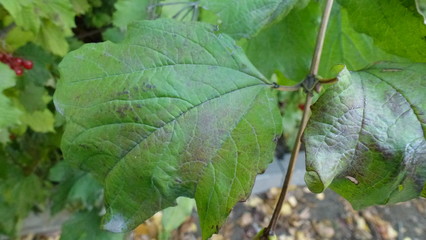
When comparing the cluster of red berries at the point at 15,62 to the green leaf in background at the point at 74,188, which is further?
the green leaf in background at the point at 74,188

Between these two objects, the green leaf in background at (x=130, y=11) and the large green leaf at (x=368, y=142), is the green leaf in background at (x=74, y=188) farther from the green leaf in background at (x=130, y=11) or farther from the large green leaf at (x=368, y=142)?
the large green leaf at (x=368, y=142)

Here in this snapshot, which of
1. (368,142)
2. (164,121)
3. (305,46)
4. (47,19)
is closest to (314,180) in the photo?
(368,142)

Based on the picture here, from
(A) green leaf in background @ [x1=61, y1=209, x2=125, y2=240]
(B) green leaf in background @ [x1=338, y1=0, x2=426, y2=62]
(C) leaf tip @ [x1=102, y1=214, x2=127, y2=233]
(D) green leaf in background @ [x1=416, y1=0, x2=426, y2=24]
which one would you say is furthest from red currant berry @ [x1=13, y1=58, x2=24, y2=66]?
(D) green leaf in background @ [x1=416, y1=0, x2=426, y2=24]

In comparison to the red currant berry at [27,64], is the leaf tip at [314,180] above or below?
above

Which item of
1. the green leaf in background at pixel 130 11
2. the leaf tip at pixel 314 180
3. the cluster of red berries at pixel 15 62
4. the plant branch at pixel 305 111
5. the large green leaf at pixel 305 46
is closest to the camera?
the leaf tip at pixel 314 180

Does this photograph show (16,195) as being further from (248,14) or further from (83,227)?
(248,14)

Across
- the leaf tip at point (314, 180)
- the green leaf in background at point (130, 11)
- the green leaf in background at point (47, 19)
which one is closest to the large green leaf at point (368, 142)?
the leaf tip at point (314, 180)
